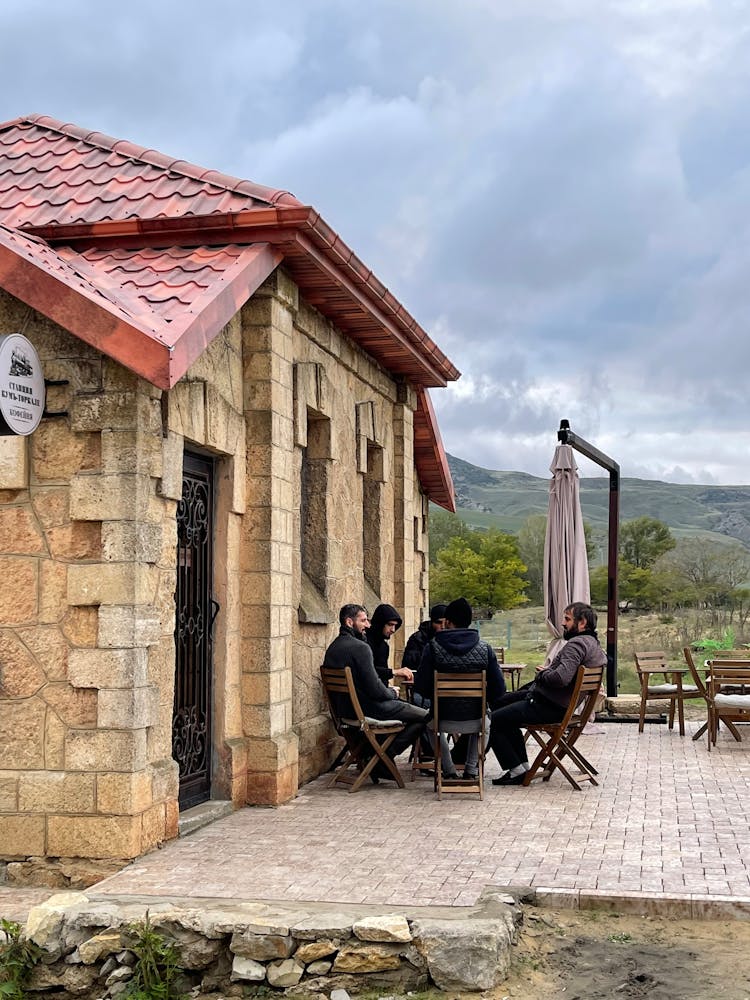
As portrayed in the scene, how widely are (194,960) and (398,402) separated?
30.8 ft

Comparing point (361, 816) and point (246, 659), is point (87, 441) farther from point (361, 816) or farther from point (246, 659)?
point (361, 816)

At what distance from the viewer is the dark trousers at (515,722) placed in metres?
10.0

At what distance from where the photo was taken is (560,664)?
32.7 ft

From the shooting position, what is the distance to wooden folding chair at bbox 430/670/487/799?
943cm

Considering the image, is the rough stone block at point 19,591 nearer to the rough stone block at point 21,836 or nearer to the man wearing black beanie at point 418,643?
the rough stone block at point 21,836

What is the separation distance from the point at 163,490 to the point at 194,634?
1.54m

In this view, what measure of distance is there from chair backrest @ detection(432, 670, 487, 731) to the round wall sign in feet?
13.3

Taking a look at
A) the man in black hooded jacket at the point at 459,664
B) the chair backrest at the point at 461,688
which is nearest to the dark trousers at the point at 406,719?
the man in black hooded jacket at the point at 459,664

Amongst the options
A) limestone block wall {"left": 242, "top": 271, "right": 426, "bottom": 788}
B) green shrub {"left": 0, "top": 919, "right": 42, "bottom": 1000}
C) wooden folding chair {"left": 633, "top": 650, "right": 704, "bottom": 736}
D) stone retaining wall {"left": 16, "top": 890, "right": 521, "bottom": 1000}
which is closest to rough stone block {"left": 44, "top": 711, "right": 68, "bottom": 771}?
stone retaining wall {"left": 16, "top": 890, "right": 521, "bottom": 1000}

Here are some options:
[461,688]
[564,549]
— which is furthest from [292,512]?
[564,549]

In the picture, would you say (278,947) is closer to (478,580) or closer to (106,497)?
(106,497)

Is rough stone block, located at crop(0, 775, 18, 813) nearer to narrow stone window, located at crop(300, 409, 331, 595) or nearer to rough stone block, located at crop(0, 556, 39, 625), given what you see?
rough stone block, located at crop(0, 556, 39, 625)

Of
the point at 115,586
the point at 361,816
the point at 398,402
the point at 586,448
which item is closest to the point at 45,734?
the point at 115,586

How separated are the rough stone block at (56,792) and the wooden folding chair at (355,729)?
9.80 feet
